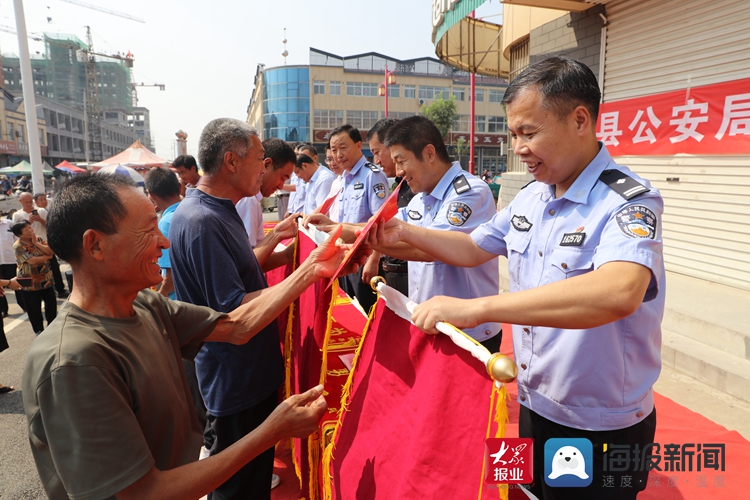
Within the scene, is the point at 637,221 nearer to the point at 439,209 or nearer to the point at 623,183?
the point at 623,183

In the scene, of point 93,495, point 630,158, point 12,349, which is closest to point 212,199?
point 93,495

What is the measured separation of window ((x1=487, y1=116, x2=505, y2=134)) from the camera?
45.9 m

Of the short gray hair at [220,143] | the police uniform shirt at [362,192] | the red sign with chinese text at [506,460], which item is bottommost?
the red sign with chinese text at [506,460]

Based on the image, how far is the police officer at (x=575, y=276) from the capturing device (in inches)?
51.4

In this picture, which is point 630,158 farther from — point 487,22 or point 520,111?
point 487,22

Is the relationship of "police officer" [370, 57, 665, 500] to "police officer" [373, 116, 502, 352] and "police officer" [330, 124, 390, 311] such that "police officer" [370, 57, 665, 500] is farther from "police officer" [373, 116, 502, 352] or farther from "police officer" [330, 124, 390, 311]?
"police officer" [330, 124, 390, 311]

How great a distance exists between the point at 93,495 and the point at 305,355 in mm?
1293

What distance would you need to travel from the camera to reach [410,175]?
2.88 meters

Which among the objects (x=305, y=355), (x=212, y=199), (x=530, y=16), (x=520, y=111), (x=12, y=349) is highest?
(x=530, y=16)

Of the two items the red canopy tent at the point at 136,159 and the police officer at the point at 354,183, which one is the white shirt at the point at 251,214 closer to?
the police officer at the point at 354,183

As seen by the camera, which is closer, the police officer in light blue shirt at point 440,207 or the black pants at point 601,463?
the black pants at point 601,463

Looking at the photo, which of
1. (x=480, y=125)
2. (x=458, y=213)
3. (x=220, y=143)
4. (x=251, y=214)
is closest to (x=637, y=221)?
→ (x=458, y=213)

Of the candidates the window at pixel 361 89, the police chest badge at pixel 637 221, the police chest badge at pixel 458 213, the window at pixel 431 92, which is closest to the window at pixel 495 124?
the window at pixel 431 92

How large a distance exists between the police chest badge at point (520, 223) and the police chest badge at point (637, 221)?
0.39 metres
